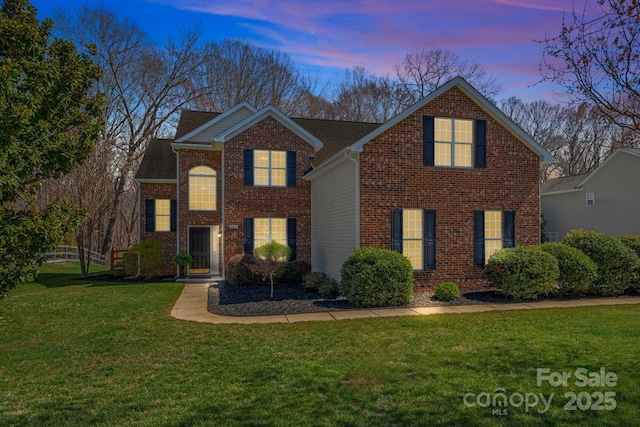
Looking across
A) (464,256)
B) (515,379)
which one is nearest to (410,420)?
(515,379)

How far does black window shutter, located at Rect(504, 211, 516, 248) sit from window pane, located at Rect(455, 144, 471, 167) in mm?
2204

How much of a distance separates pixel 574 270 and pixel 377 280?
20.1 feet

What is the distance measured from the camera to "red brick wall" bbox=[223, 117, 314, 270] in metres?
17.1

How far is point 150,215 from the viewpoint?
18734 mm

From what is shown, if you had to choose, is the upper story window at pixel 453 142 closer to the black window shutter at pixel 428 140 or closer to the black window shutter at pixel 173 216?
the black window shutter at pixel 428 140

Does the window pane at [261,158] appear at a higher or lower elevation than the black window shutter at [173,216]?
higher

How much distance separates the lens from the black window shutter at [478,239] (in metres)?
13.4

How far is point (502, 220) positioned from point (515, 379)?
9324mm

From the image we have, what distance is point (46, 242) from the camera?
28.6ft

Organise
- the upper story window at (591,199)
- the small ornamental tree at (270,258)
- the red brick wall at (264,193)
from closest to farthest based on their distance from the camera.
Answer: the small ornamental tree at (270,258) → the red brick wall at (264,193) → the upper story window at (591,199)

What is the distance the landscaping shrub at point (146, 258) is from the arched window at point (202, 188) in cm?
238

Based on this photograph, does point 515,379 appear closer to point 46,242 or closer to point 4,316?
point 46,242

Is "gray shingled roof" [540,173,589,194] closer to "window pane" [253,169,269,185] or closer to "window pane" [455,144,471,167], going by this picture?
"window pane" [455,144,471,167]

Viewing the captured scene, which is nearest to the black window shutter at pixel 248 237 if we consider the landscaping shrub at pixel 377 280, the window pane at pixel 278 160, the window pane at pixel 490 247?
the window pane at pixel 278 160
